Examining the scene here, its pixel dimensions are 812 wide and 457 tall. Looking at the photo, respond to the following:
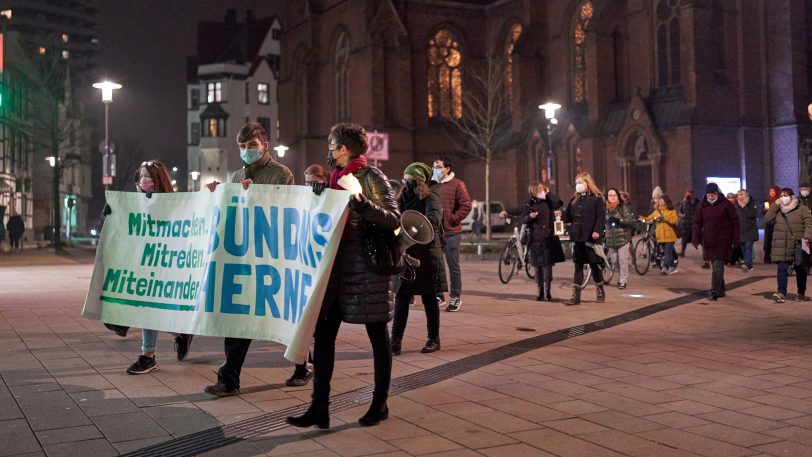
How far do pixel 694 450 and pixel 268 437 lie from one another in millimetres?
2588

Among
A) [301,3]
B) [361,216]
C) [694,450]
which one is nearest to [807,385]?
[694,450]

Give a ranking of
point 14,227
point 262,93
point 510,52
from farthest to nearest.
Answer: point 262,93, point 510,52, point 14,227

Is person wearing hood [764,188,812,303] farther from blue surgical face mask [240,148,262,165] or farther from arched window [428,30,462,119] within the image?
arched window [428,30,462,119]

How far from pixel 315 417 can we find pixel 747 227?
16.8 meters

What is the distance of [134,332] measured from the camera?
10719 millimetres

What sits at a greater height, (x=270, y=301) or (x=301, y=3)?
(x=301, y=3)

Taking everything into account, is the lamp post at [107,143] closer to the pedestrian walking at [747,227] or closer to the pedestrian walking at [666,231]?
the pedestrian walking at [666,231]

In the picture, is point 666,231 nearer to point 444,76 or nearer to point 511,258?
point 511,258

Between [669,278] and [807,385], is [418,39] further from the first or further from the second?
[807,385]

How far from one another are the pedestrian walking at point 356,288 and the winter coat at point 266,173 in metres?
1.12

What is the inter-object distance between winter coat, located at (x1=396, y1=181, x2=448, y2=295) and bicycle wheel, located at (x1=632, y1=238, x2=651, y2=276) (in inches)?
430

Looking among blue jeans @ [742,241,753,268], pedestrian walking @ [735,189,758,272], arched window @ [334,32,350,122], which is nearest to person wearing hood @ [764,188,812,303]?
pedestrian walking @ [735,189,758,272]

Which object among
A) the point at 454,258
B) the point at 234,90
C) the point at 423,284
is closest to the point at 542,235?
the point at 454,258

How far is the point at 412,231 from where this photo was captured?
612cm
